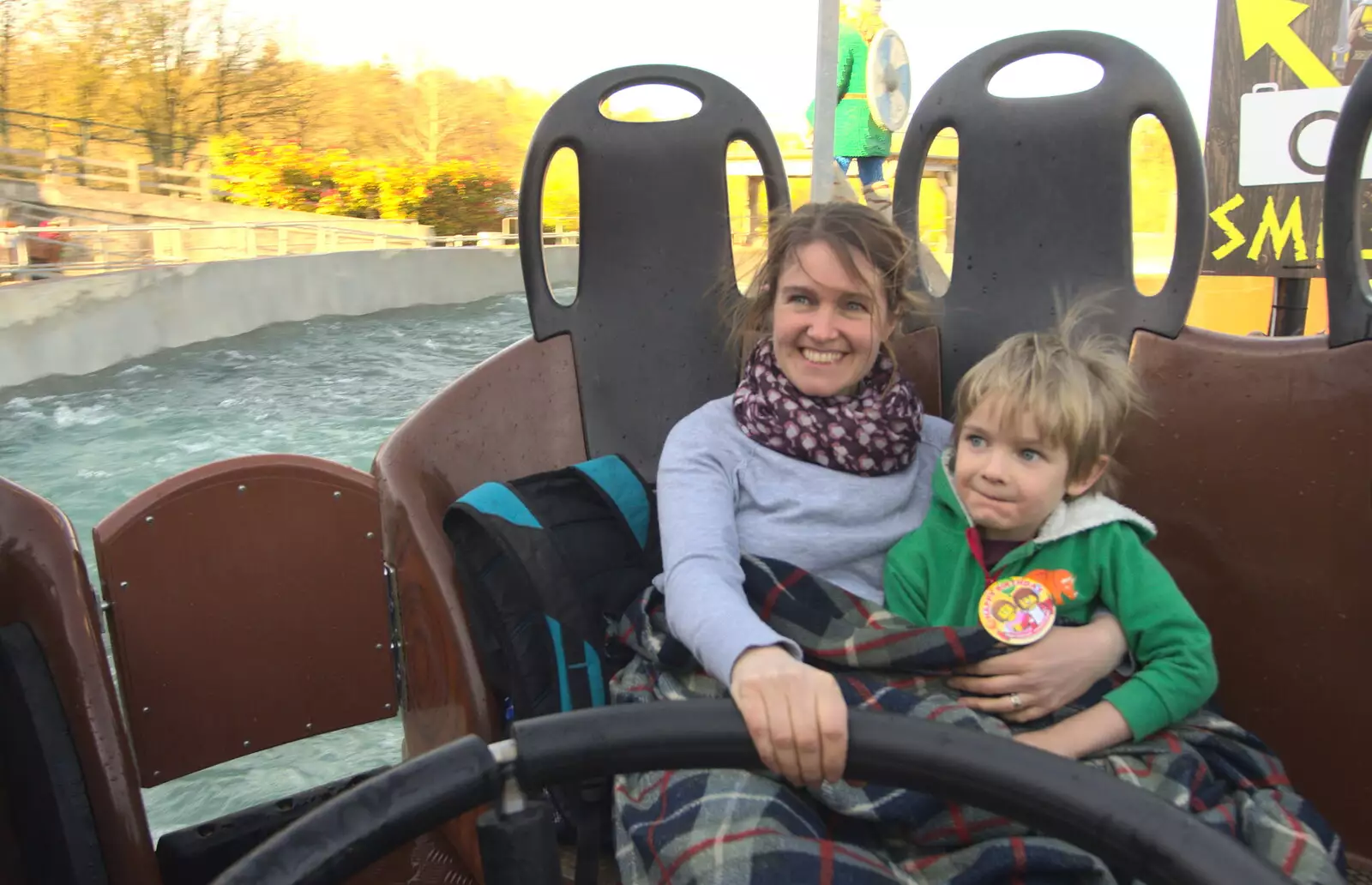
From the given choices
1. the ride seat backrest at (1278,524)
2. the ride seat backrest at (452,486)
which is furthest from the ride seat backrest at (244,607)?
the ride seat backrest at (1278,524)

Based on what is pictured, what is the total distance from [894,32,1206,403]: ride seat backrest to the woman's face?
27cm

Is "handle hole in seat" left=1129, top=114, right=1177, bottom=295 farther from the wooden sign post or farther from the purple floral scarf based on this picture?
the wooden sign post

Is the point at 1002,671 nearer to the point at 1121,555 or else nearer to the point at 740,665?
the point at 1121,555

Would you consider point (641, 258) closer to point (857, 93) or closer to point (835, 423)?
point (835, 423)

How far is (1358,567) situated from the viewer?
1.17 meters

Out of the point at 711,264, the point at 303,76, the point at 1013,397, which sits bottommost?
the point at 1013,397

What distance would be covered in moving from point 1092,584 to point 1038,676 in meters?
0.14

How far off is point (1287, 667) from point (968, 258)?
2.14 feet

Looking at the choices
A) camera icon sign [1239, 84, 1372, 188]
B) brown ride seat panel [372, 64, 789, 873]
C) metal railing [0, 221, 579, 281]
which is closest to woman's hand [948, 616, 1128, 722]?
brown ride seat panel [372, 64, 789, 873]

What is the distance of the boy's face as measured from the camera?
1117 mm

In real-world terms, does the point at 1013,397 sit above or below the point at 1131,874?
above

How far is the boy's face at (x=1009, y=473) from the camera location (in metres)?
1.12

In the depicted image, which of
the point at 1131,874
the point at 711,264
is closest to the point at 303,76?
the point at 711,264

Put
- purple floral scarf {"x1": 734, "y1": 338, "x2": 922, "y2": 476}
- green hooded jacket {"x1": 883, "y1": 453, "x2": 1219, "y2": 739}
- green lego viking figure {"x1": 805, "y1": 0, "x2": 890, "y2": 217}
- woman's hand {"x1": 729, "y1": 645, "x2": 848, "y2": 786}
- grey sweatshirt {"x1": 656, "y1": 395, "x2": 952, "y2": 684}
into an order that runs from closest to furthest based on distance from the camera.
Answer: woman's hand {"x1": 729, "y1": 645, "x2": 848, "y2": 786} < green hooded jacket {"x1": 883, "y1": 453, "x2": 1219, "y2": 739} < grey sweatshirt {"x1": 656, "y1": 395, "x2": 952, "y2": 684} < purple floral scarf {"x1": 734, "y1": 338, "x2": 922, "y2": 476} < green lego viking figure {"x1": 805, "y1": 0, "x2": 890, "y2": 217}
